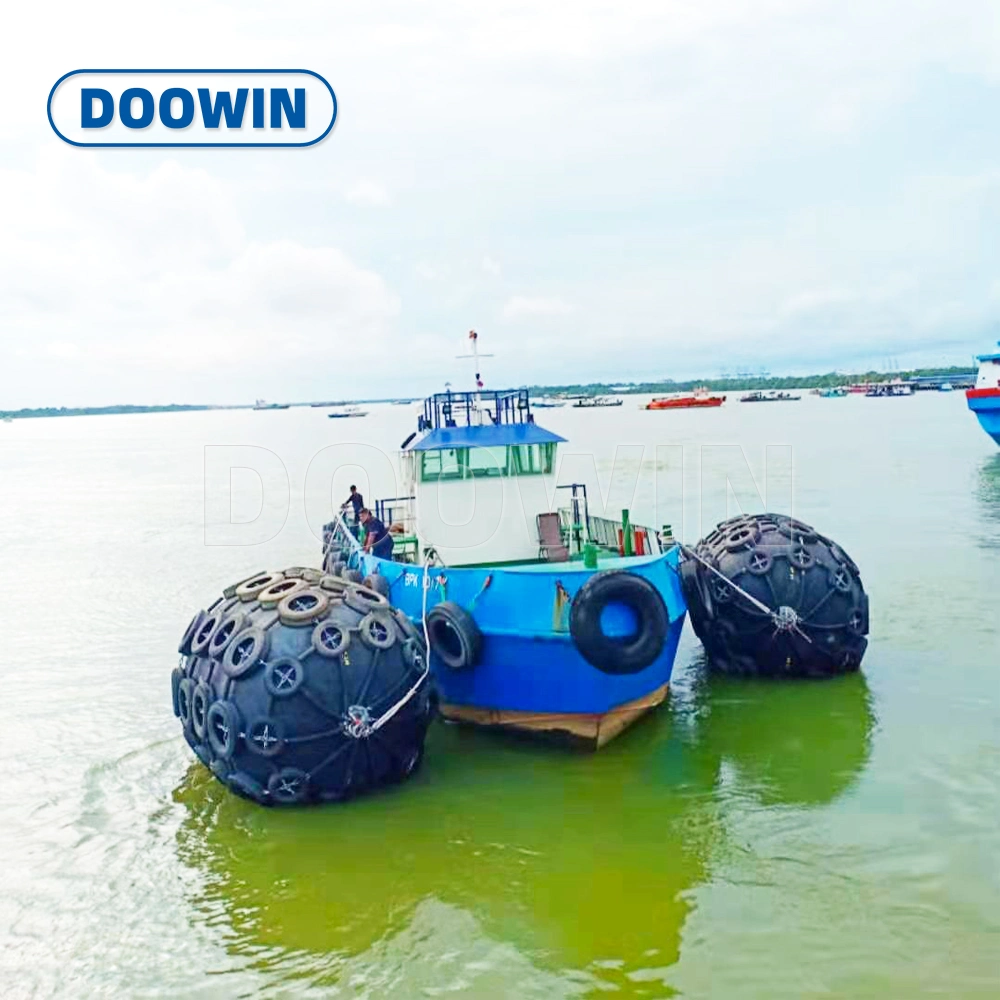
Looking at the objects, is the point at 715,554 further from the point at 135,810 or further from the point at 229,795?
the point at 135,810

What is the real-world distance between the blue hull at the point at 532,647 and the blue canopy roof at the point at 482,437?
259cm

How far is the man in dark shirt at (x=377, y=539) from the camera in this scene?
13.7 meters

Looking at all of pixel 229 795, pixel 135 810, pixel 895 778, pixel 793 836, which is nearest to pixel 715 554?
pixel 895 778

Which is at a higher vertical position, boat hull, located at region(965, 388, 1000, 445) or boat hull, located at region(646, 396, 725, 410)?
boat hull, located at region(646, 396, 725, 410)

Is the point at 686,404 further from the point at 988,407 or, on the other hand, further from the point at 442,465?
the point at 442,465

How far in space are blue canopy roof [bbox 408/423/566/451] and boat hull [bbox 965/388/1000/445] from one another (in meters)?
39.5

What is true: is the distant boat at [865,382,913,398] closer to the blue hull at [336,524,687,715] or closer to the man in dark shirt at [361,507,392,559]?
the man in dark shirt at [361,507,392,559]

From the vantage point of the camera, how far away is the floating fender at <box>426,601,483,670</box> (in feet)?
35.7

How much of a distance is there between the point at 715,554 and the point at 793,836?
5.39 m

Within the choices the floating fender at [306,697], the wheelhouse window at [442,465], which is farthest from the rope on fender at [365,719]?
the wheelhouse window at [442,465]

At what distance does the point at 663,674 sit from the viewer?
38.6ft

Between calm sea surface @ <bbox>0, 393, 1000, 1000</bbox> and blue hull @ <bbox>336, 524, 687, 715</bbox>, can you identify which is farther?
blue hull @ <bbox>336, 524, 687, 715</bbox>

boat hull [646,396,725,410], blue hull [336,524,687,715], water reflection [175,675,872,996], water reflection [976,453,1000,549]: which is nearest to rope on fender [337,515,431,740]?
water reflection [175,675,872,996]

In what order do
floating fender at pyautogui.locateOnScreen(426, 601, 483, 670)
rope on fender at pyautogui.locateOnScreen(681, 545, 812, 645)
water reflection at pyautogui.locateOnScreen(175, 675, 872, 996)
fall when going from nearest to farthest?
water reflection at pyautogui.locateOnScreen(175, 675, 872, 996)
floating fender at pyautogui.locateOnScreen(426, 601, 483, 670)
rope on fender at pyautogui.locateOnScreen(681, 545, 812, 645)
